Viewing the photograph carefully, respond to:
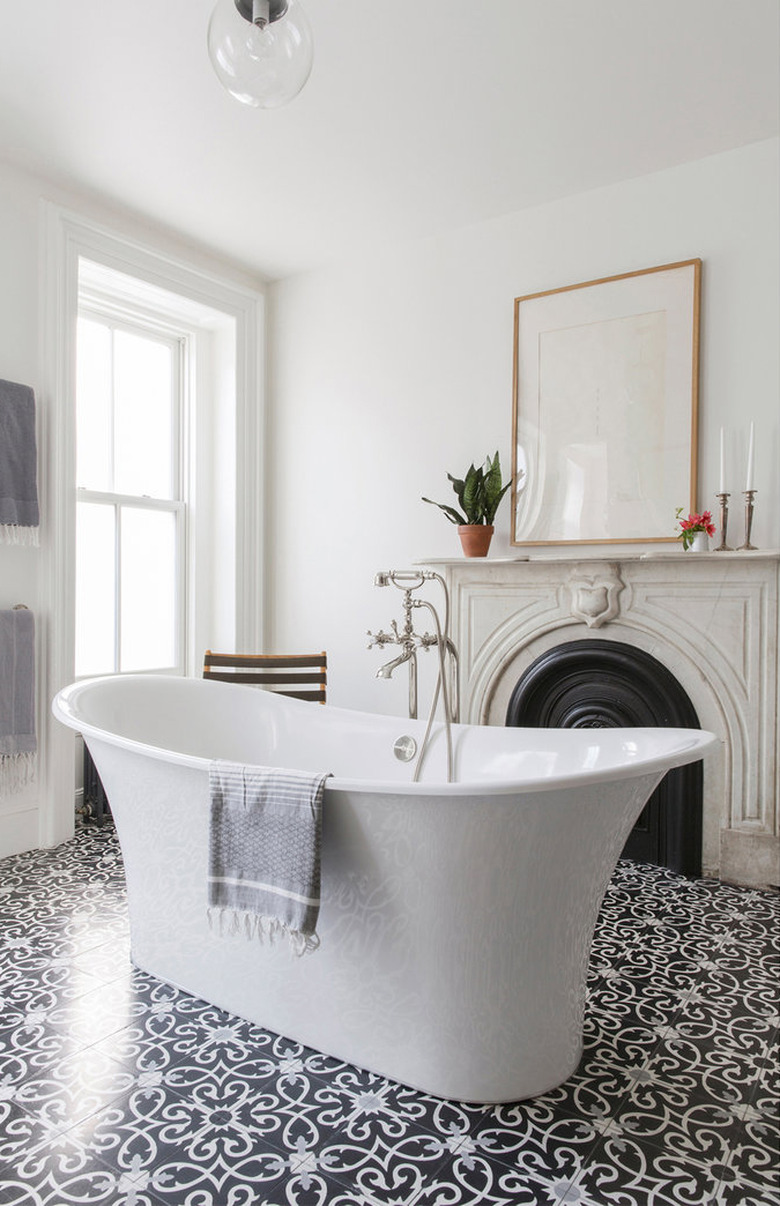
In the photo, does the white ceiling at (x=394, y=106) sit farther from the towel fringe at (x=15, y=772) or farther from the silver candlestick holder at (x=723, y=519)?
the towel fringe at (x=15, y=772)

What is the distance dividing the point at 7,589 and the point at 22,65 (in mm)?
1689

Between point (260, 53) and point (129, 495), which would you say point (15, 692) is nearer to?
point (129, 495)

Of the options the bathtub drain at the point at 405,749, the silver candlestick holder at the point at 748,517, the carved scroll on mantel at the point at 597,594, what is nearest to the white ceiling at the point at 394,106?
the silver candlestick holder at the point at 748,517

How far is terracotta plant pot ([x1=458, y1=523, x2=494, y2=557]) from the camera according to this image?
311 cm

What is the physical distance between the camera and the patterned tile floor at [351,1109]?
4.37 feet

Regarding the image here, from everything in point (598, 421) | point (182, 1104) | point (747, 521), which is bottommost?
point (182, 1104)

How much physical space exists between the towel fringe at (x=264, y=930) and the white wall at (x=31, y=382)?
149 centimetres

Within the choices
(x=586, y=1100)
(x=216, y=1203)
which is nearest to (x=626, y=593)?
(x=586, y=1100)

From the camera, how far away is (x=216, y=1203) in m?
1.29

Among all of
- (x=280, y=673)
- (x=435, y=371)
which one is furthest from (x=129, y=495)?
(x=435, y=371)

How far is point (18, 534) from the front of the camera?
2.89 m

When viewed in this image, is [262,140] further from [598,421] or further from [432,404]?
[598,421]

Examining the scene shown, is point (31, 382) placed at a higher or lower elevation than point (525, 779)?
higher

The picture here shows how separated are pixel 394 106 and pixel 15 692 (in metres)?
2.38
